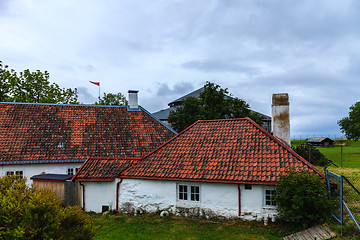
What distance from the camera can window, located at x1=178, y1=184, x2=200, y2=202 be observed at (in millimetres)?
13242

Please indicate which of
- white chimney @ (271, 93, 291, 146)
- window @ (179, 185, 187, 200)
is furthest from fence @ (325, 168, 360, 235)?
window @ (179, 185, 187, 200)

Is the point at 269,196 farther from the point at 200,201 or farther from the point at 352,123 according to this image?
the point at 352,123

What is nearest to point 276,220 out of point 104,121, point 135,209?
point 135,209

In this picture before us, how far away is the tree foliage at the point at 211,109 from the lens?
2911 centimetres

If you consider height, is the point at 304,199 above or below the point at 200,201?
above

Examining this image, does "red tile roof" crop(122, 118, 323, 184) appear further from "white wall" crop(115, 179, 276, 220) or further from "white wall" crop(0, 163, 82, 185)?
"white wall" crop(0, 163, 82, 185)

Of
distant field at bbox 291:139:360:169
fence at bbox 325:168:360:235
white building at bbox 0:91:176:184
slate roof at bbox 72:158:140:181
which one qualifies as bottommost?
distant field at bbox 291:139:360:169

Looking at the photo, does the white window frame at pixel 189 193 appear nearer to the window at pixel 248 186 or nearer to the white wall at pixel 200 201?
the white wall at pixel 200 201

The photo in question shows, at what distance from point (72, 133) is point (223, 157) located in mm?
12354

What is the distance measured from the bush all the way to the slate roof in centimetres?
803

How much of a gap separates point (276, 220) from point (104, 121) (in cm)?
1542

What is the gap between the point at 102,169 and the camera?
15141 mm

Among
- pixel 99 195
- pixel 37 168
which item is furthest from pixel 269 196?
pixel 37 168

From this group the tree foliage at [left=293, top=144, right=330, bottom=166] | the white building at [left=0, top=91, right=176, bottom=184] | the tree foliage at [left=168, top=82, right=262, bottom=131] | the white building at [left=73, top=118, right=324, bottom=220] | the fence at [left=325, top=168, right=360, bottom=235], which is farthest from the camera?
the tree foliage at [left=168, top=82, right=262, bottom=131]
